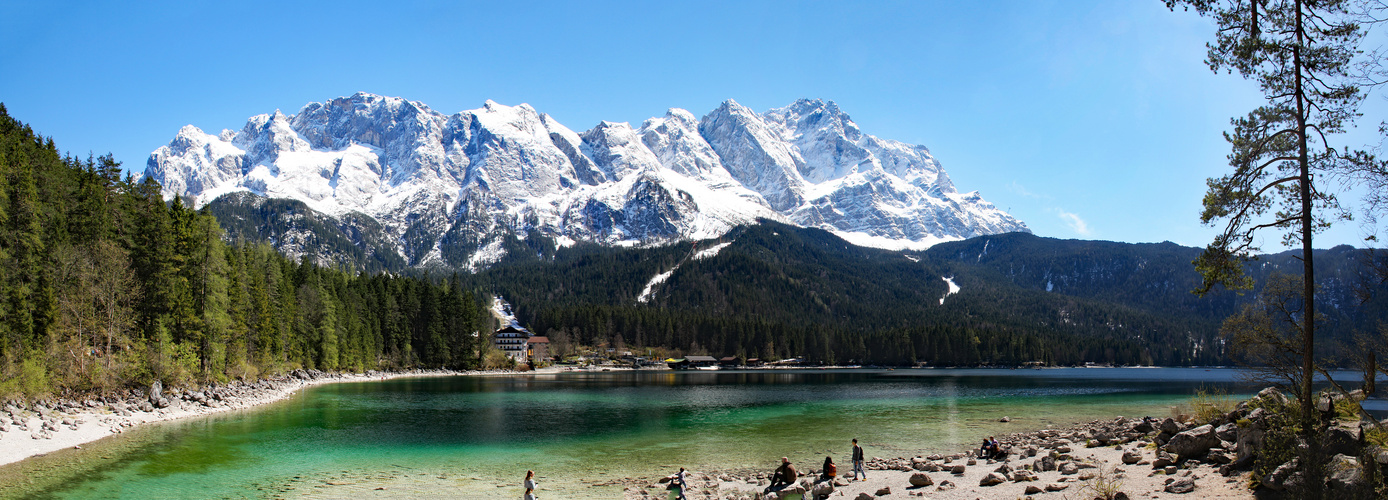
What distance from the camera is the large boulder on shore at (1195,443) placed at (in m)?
21.1

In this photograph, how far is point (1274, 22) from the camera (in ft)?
53.8

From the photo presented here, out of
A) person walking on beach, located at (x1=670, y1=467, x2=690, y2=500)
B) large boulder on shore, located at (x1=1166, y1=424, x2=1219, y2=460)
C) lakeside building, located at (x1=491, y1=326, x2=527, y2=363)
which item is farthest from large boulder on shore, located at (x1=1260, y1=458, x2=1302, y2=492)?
lakeside building, located at (x1=491, y1=326, x2=527, y2=363)

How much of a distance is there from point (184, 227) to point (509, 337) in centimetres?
11645

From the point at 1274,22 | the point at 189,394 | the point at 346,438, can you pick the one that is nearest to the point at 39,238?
the point at 189,394

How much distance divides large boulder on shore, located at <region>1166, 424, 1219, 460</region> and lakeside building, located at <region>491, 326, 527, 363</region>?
6117 inches

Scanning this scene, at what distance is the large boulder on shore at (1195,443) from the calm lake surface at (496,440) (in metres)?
1.86

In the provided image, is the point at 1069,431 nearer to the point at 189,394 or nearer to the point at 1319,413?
the point at 1319,413

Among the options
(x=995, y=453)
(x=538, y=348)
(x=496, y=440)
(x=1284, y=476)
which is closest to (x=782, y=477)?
(x=995, y=453)

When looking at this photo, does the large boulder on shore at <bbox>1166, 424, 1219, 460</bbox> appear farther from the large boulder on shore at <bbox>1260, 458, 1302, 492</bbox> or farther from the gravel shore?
the large boulder on shore at <bbox>1260, 458, 1302, 492</bbox>

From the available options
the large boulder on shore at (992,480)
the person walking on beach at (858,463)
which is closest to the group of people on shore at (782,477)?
the person walking on beach at (858,463)

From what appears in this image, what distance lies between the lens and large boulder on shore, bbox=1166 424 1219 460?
21141 millimetres

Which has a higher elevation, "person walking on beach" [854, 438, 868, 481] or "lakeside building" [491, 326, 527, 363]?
"person walking on beach" [854, 438, 868, 481]

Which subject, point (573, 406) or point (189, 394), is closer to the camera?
point (189, 394)

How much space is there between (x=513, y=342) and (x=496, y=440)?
134 meters
